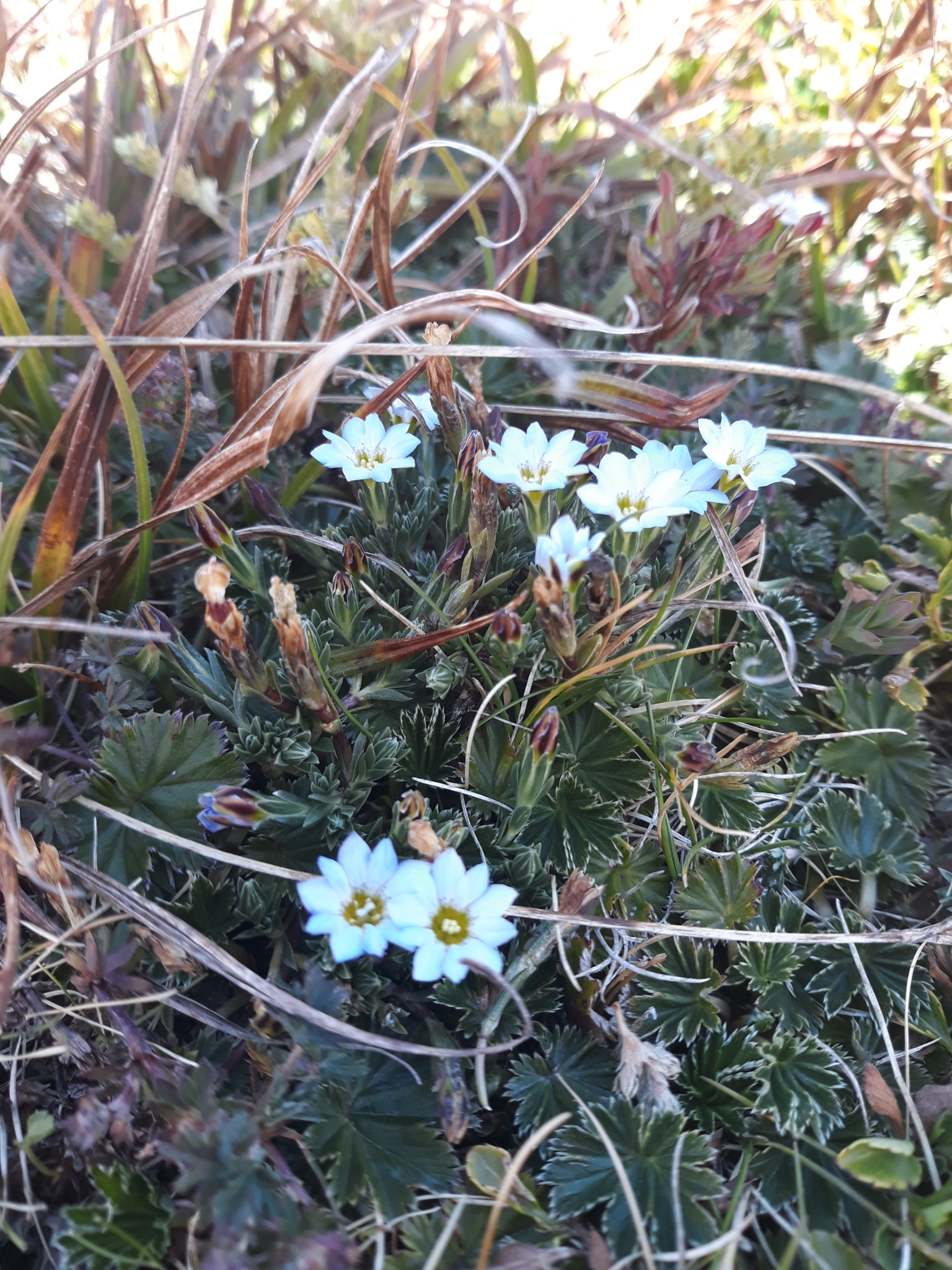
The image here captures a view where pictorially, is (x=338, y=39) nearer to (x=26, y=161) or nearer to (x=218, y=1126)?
(x=26, y=161)

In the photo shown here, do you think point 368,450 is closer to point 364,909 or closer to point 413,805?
point 413,805

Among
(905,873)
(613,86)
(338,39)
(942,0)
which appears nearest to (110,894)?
(905,873)

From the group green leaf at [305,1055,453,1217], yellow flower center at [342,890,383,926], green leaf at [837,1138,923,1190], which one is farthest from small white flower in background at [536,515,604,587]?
green leaf at [837,1138,923,1190]

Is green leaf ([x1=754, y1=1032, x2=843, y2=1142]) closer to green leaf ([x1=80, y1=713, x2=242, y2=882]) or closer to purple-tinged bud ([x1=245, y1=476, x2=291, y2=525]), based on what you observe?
green leaf ([x1=80, y1=713, x2=242, y2=882])

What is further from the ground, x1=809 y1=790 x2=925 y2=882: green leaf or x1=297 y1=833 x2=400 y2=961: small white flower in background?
x1=297 y1=833 x2=400 y2=961: small white flower in background

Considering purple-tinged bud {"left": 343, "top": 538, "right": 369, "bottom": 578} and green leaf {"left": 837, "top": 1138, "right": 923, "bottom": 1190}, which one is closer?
green leaf {"left": 837, "top": 1138, "right": 923, "bottom": 1190}

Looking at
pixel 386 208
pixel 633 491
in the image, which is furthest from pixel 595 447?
pixel 386 208
